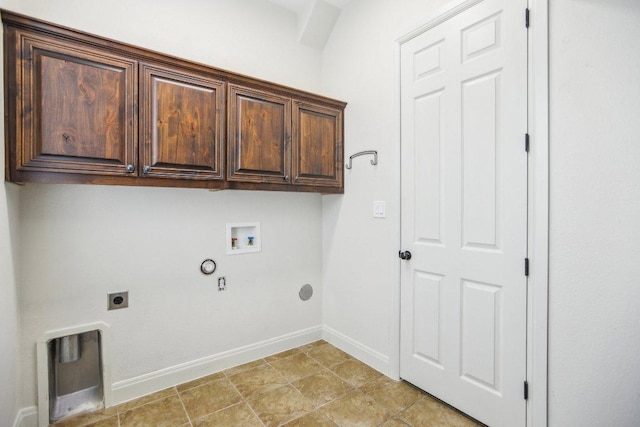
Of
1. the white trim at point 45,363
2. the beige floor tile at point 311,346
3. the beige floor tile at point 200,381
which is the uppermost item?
the white trim at point 45,363

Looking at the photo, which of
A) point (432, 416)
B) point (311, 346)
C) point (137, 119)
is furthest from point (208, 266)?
point (432, 416)

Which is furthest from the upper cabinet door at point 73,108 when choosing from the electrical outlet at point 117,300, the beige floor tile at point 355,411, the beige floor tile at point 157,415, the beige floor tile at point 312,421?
the beige floor tile at point 355,411

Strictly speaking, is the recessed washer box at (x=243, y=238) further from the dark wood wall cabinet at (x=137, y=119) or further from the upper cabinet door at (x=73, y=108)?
the upper cabinet door at (x=73, y=108)

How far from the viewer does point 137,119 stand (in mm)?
1703

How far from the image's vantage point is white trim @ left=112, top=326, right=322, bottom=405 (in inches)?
78.2

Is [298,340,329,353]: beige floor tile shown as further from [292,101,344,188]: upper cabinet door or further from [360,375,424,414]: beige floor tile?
[292,101,344,188]: upper cabinet door

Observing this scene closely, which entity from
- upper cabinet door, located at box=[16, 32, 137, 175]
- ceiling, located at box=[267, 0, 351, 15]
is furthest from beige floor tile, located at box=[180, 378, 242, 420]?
ceiling, located at box=[267, 0, 351, 15]

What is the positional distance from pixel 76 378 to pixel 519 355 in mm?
2571

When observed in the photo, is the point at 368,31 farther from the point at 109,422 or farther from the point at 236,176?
the point at 109,422

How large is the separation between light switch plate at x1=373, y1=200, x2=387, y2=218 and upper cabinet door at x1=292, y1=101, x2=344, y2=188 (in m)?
0.40

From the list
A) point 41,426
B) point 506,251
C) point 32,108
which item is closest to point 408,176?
point 506,251

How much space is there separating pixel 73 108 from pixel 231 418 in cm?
191

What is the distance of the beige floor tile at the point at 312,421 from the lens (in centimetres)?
176

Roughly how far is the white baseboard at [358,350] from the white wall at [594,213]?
1.06 meters
